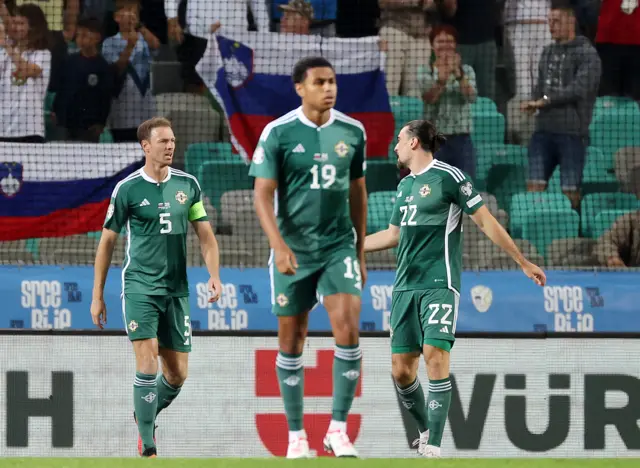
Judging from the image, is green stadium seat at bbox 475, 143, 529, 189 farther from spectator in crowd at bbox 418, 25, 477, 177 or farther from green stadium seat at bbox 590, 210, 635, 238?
green stadium seat at bbox 590, 210, 635, 238

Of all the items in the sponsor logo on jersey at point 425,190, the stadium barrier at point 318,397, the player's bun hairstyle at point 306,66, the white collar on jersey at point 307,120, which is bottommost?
the stadium barrier at point 318,397

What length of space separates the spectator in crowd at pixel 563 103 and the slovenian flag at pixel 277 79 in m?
1.48

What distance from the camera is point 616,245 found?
9898 mm

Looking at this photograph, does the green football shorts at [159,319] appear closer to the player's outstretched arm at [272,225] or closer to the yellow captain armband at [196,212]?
the yellow captain armband at [196,212]

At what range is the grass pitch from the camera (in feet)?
17.2

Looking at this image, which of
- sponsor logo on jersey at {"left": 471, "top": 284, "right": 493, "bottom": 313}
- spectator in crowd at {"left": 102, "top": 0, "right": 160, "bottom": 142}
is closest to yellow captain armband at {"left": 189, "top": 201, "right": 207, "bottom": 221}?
sponsor logo on jersey at {"left": 471, "top": 284, "right": 493, "bottom": 313}

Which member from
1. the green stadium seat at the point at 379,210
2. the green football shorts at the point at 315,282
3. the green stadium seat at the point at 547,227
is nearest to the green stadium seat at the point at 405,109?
Answer: the green stadium seat at the point at 379,210

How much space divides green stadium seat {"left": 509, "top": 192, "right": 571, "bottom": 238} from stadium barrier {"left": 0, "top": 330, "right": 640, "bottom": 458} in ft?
6.39

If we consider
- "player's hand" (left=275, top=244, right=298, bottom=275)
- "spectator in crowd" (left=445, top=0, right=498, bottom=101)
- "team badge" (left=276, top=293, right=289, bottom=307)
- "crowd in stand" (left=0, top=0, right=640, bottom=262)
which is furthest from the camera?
"spectator in crowd" (left=445, top=0, right=498, bottom=101)

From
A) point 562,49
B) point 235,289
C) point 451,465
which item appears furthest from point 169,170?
point 562,49

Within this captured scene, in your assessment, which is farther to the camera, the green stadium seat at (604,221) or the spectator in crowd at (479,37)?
the spectator in crowd at (479,37)

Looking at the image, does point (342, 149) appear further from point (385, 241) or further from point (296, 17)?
point (296, 17)

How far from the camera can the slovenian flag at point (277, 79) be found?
10961mm

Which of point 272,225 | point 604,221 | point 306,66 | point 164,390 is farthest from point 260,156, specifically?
point 604,221
